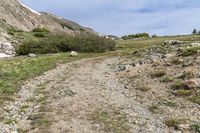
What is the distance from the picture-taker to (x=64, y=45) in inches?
2299

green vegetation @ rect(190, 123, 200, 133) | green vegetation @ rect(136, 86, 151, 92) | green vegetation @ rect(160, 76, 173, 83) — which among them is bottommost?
green vegetation @ rect(190, 123, 200, 133)

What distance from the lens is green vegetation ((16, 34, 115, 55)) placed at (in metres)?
54.7

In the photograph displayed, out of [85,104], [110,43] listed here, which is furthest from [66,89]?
[110,43]

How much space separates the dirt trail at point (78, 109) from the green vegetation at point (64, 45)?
80.3ft

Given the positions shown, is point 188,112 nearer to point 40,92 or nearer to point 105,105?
point 105,105

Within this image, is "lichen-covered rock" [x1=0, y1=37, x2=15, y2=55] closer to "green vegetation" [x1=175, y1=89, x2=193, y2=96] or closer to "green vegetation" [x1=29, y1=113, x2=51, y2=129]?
"green vegetation" [x1=175, y1=89, x2=193, y2=96]

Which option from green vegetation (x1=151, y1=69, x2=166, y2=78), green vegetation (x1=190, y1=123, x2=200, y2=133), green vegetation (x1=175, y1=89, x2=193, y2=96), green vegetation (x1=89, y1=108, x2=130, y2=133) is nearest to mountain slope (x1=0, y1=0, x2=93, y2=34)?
green vegetation (x1=151, y1=69, x2=166, y2=78)

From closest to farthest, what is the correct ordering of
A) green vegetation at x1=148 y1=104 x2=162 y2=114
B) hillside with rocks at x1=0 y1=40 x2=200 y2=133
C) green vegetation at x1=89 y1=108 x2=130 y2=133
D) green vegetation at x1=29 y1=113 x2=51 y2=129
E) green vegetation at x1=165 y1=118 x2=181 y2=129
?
green vegetation at x1=89 y1=108 x2=130 y2=133, green vegetation at x1=165 y1=118 x2=181 y2=129, hillside with rocks at x1=0 y1=40 x2=200 y2=133, green vegetation at x1=29 y1=113 x2=51 y2=129, green vegetation at x1=148 y1=104 x2=162 y2=114

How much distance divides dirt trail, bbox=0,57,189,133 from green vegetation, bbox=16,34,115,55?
24.5 meters

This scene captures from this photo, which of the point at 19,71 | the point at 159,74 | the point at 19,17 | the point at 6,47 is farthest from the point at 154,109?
the point at 19,17

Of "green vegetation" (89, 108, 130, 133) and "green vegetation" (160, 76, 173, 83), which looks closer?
"green vegetation" (89, 108, 130, 133)

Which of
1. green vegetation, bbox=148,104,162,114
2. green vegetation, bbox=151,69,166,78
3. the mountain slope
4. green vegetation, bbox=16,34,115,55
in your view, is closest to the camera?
green vegetation, bbox=148,104,162,114

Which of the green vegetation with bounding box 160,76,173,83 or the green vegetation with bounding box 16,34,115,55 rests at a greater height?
the green vegetation with bounding box 16,34,115,55

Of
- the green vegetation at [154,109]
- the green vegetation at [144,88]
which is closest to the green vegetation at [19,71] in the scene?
the green vegetation at [144,88]
